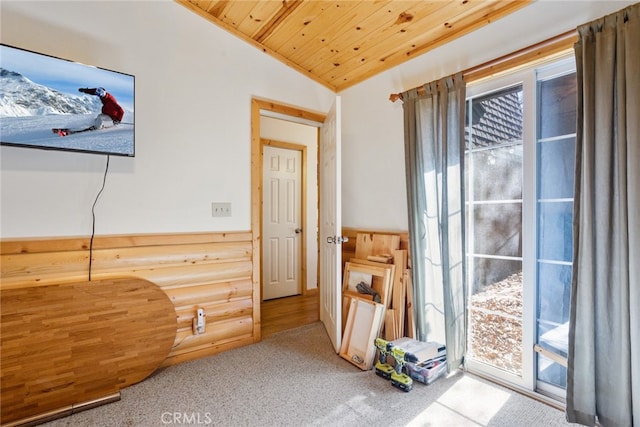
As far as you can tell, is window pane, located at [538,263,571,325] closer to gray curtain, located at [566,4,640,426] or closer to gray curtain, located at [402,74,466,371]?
gray curtain, located at [566,4,640,426]

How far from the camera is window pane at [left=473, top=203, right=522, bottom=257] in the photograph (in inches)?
76.5

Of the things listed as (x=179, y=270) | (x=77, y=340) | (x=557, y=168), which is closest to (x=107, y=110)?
(x=179, y=270)

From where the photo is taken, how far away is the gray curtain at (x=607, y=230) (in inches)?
54.5

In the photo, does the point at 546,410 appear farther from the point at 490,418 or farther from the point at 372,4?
the point at 372,4

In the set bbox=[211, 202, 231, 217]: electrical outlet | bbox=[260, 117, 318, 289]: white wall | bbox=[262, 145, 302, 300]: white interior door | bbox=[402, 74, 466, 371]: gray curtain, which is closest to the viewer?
bbox=[402, 74, 466, 371]: gray curtain

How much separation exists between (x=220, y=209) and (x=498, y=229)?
206cm

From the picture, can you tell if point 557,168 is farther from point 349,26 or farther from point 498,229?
point 349,26

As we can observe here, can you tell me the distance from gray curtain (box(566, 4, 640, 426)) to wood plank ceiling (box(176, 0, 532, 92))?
25.4 inches

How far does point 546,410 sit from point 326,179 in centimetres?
218

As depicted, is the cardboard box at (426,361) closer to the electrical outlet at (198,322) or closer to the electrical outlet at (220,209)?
the electrical outlet at (198,322)

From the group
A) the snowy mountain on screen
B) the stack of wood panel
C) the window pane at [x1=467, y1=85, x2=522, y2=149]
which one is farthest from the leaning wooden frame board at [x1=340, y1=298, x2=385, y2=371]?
the snowy mountain on screen

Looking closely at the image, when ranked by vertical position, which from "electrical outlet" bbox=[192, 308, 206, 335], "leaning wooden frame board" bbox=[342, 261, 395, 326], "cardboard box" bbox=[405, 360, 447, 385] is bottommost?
"cardboard box" bbox=[405, 360, 447, 385]

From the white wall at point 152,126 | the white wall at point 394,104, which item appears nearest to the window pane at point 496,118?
the white wall at point 394,104

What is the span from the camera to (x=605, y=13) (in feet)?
5.04
